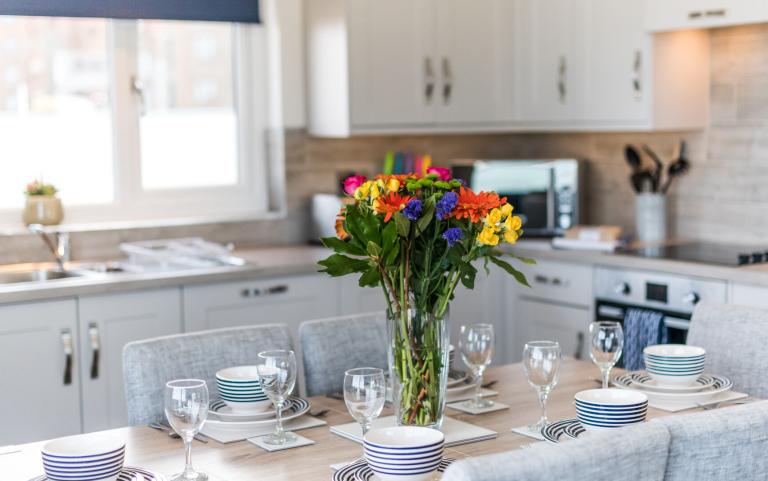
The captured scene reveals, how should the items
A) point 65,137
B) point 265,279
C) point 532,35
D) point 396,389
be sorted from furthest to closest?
1. point 532,35
2. point 65,137
3. point 265,279
4. point 396,389

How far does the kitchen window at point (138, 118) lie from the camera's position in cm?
417

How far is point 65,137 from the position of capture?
4.26 meters

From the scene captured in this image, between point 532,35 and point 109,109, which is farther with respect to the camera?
point 532,35

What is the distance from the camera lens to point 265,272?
12.9 ft

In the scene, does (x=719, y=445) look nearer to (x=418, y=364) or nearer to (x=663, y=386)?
(x=418, y=364)

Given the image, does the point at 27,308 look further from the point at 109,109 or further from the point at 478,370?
the point at 478,370

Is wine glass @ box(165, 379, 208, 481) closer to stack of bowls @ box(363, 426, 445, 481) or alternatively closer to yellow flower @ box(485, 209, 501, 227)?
stack of bowls @ box(363, 426, 445, 481)

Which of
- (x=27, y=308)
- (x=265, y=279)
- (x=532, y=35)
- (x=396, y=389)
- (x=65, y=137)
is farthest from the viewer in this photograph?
(x=532, y=35)

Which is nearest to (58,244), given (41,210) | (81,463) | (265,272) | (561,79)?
(41,210)


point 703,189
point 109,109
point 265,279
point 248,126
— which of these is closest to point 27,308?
point 265,279

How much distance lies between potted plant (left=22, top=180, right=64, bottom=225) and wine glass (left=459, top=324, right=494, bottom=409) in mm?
2094

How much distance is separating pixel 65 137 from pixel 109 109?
0.20 meters

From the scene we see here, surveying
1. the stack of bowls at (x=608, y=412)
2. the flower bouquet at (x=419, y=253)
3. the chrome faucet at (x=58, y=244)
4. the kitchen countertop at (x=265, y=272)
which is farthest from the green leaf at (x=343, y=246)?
the chrome faucet at (x=58, y=244)

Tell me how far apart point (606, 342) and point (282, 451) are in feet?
2.43
